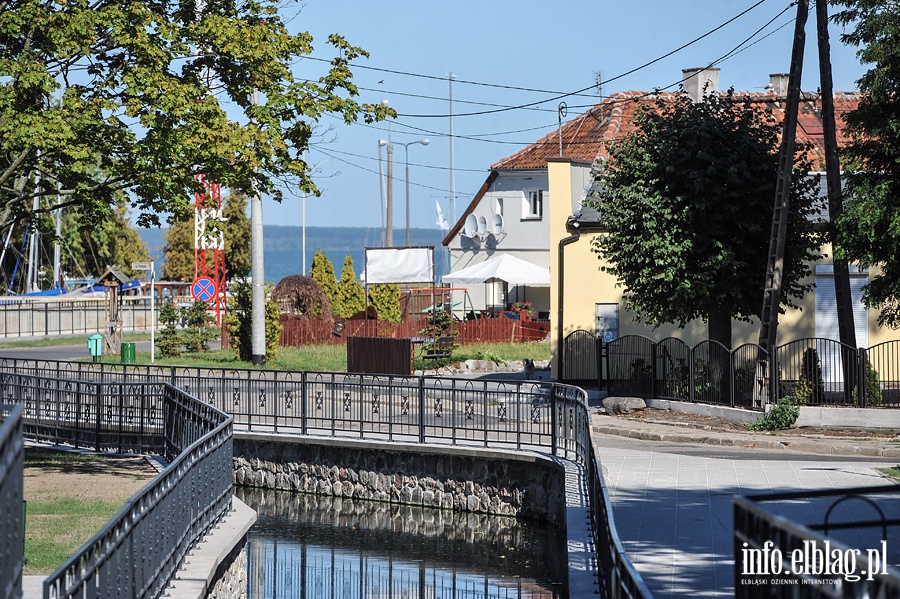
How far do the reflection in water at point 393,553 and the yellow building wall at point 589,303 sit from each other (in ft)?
39.6

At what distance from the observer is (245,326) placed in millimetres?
35281

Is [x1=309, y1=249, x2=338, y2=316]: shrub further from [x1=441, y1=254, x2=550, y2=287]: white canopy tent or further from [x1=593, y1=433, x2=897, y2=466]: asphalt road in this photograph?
[x1=593, y1=433, x2=897, y2=466]: asphalt road

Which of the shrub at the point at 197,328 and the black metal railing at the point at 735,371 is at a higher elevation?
the shrub at the point at 197,328

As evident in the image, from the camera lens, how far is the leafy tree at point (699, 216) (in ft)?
76.9

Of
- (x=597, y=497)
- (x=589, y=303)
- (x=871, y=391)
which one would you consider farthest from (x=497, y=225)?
(x=597, y=497)

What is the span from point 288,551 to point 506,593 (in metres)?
3.67

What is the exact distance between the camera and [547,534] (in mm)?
Result: 16359

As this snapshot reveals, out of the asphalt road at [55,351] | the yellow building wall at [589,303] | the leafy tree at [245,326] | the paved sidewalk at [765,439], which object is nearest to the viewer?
the paved sidewalk at [765,439]

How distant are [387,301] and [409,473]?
31774 millimetres

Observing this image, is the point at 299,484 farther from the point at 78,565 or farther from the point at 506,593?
the point at 78,565

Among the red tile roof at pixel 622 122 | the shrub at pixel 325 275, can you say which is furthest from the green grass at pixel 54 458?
the shrub at pixel 325 275

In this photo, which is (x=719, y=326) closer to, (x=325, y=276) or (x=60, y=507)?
(x=60, y=507)

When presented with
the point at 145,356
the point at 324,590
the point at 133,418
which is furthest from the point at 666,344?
the point at 145,356

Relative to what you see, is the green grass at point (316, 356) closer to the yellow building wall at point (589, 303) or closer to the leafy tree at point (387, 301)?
the yellow building wall at point (589, 303)
